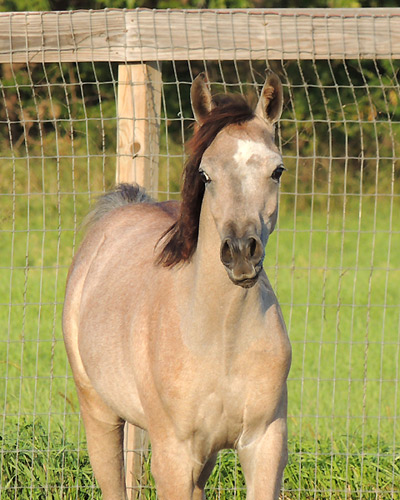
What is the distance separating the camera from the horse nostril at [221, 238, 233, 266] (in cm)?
271

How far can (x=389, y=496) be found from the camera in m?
4.50

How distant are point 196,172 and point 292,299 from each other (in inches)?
77.9

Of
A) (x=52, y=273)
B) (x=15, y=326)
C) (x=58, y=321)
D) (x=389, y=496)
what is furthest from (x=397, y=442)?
(x=52, y=273)

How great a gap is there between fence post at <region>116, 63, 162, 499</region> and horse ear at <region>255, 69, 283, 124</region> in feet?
4.13

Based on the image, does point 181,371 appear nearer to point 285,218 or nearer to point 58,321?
point 58,321

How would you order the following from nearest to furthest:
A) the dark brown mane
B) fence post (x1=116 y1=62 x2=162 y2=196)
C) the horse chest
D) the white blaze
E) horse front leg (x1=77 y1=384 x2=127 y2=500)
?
the white blaze → the dark brown mane → the horse chest → horse front leg (x1=77 y1=384 x2=127 y2=500) → fence post (x1=116 y1=62 x2=162 y2=196)

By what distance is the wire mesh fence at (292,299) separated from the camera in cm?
446

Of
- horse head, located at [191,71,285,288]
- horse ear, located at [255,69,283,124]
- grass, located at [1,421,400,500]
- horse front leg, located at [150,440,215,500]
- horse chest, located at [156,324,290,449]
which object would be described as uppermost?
horse ear, located at [255,69,283,124]

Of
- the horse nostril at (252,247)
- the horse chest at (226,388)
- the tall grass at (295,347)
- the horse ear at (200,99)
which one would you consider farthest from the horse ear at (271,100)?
the tall grass at (295,347)

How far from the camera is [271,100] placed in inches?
123

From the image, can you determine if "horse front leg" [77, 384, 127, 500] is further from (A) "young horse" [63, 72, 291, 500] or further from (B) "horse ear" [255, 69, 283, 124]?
(B) "horse ear" [255, 69, 283, 124]

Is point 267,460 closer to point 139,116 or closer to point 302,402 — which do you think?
point 139,116

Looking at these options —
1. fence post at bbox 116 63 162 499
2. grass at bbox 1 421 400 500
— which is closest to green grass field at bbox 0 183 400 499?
grass at bbox 1 421 400 500

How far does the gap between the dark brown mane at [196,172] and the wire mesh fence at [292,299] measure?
0.65 meters
